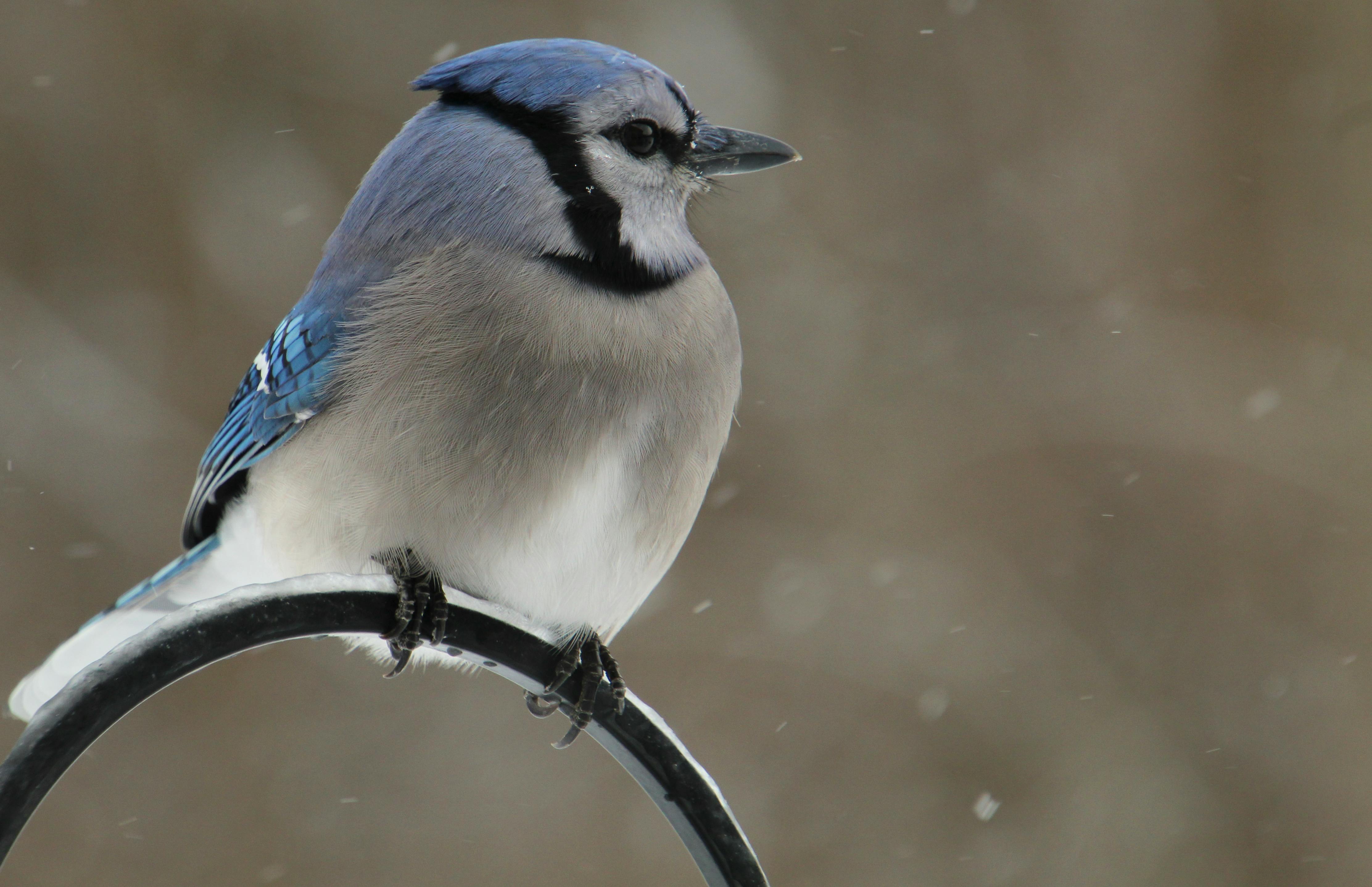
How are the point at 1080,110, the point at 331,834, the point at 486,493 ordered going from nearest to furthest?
1. the point at 486,493
2. the point at 331,834
3. the point at 1080,110

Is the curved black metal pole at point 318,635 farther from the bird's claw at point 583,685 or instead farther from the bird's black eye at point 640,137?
the bird's black eye at point 640,137

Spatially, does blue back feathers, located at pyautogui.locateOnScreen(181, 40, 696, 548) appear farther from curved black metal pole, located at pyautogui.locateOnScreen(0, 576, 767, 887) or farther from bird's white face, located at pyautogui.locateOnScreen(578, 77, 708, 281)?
curved black metal pole, located at pyautogui.locateOnScreen(0, 576, 767, 887)

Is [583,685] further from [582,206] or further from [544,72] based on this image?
[544,72]

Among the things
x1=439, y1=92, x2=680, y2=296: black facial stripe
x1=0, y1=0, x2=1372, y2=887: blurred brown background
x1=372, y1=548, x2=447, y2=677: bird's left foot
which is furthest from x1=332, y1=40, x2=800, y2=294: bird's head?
x1=0, y1=0, x2=1372, y2=887: blurred brown background

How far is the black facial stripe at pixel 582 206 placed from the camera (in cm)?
Answer: 149

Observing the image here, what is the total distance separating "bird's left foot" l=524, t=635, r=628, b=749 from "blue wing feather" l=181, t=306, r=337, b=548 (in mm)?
442

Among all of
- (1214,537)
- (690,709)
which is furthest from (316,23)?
(1214,537)

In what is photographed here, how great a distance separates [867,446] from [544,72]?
2.80 meters

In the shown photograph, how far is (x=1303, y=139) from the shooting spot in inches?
177

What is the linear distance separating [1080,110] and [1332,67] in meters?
0.90

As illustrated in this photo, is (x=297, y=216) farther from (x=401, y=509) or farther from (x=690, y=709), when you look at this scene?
(x=401, y=509)

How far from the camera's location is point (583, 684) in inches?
55.9

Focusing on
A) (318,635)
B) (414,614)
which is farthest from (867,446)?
(318,635)

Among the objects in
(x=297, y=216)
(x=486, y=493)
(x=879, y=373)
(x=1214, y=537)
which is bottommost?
(x=1214, y=537)
